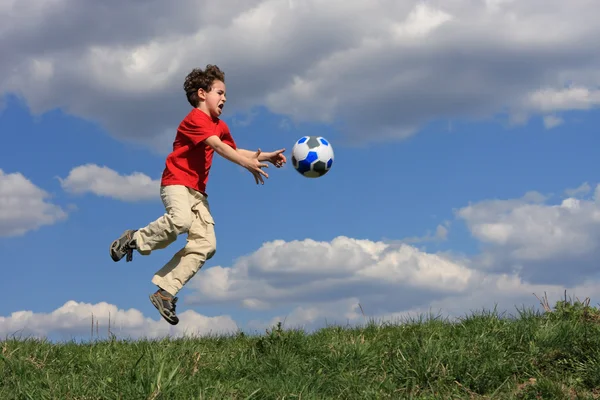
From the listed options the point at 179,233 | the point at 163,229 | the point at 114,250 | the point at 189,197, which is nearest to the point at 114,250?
the point at 114,250

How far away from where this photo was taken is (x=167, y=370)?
18.0ft

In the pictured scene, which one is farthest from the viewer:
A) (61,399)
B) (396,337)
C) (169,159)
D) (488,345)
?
(169,159)

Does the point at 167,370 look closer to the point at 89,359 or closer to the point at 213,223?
the point at 89,359

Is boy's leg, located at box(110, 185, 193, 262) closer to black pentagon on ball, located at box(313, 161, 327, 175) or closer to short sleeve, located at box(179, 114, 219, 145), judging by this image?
short sleeve, located at box(179, 114, 219, 145)

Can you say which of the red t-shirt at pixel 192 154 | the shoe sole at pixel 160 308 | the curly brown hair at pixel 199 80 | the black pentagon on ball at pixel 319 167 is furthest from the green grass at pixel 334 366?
the curly brown hair at pixel 199 80

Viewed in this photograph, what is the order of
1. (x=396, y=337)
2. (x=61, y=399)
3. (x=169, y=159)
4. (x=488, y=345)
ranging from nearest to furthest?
(x=61, y=399)
(x=488, y=345)
(x=396, y=337)
(x=169, y=159)

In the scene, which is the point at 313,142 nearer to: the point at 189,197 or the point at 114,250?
the point at 189,197

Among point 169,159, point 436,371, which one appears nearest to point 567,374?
point 436,371

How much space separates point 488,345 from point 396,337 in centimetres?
105

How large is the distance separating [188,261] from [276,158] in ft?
6.18

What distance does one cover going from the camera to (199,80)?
9117mm

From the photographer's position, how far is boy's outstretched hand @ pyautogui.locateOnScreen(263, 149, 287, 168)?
8992 mm

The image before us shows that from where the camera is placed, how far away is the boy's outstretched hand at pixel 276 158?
8992 mm

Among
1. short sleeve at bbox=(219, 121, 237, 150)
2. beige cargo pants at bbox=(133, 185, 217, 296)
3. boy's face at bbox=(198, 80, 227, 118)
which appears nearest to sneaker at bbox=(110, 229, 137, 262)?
beige cargo pants at bbox=(133, 185, 217, 296)
